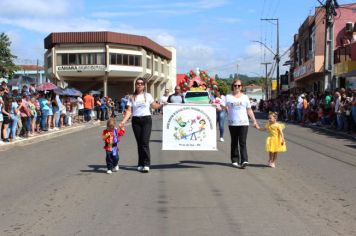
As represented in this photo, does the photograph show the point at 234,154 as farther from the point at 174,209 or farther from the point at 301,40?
the point at 301,40

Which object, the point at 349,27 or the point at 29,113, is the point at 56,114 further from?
the point at 349,27

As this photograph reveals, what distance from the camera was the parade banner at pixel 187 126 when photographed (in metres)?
10.6

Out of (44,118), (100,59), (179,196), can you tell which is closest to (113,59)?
(100,59)

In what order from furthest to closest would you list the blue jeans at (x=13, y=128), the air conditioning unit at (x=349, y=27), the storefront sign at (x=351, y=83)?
the air conditioning unit at (x=349, y=27), the storefront sign at (x=351, y=83), the blue jeans at (x=13, y=128)

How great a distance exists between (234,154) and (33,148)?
276 inches

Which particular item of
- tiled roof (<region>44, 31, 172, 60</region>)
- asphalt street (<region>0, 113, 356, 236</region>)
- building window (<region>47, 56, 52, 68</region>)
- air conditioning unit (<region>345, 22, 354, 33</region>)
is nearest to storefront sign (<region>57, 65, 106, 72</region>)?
tiled roof (<region>44, 31, 172, 60</region>)

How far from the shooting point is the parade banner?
10.6 meters

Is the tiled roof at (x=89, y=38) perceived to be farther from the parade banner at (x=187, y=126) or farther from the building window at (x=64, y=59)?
the parade banner at (x=187, y=126)

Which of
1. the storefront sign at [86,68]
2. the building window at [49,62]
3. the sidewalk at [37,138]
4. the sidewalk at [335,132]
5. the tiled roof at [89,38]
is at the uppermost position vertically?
the tiled roof at [89,38]

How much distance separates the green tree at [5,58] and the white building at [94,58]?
951 centimetres

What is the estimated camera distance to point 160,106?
10.4 metres

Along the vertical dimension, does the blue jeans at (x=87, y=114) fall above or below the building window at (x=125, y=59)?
below

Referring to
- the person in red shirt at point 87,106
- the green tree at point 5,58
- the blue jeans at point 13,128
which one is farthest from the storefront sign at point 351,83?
the green tree at point 5,58

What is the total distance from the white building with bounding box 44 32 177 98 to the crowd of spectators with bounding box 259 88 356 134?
40090 mm
